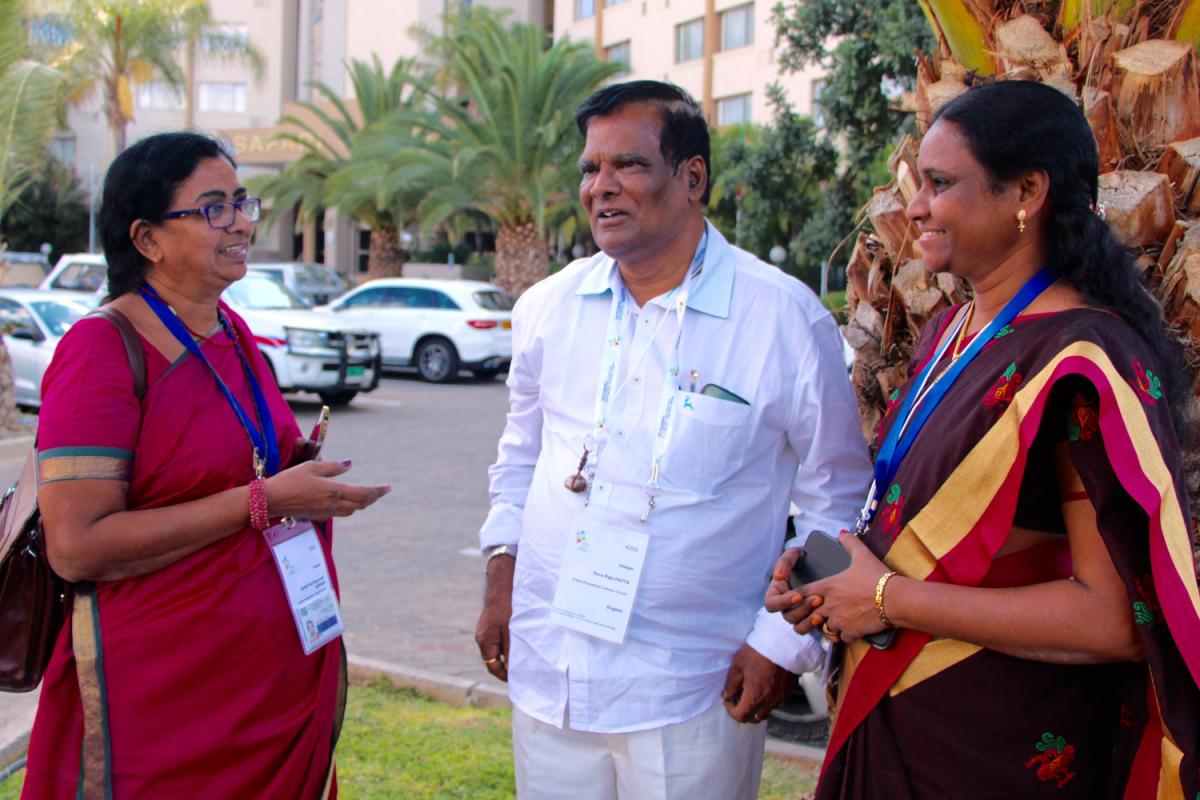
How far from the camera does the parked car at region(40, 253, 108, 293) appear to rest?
18531mm

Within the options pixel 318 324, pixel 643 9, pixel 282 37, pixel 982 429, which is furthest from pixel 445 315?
pixel 282 37

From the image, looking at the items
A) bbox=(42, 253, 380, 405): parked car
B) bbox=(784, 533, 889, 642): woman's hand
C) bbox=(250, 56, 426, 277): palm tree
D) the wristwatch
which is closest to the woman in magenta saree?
the wristwatch

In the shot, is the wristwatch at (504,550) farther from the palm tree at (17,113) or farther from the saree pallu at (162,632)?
the palm tree at (17,113)

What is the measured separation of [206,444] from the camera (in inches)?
101

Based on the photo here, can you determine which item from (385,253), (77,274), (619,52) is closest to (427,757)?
(77,274)

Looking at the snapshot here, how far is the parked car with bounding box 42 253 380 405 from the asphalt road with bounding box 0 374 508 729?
474 mm

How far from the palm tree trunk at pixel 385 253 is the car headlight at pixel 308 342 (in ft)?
53.6

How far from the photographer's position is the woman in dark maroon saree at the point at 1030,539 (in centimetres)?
180

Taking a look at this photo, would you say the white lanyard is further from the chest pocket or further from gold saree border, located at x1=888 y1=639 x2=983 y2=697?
gold saree border, located at x1=888 y1=639 x2=983 y2=697

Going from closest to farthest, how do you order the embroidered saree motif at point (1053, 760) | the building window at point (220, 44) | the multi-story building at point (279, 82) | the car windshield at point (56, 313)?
1. the embroidered saree motif at point (1053, 760)
2. the car windshield at point (56, 313)
3. the building window at point (220, 44)
4. the multi-story building at point (279, 82)

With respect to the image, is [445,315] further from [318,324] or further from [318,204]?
[318,204]

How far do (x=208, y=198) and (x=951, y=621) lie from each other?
1.87m

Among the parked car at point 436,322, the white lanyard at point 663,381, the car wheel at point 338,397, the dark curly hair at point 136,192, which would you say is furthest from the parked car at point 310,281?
the white lanyard at point 663,381

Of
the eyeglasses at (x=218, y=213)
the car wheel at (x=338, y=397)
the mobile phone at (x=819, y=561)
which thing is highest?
the eyeglasses at (x=218, y=213)
